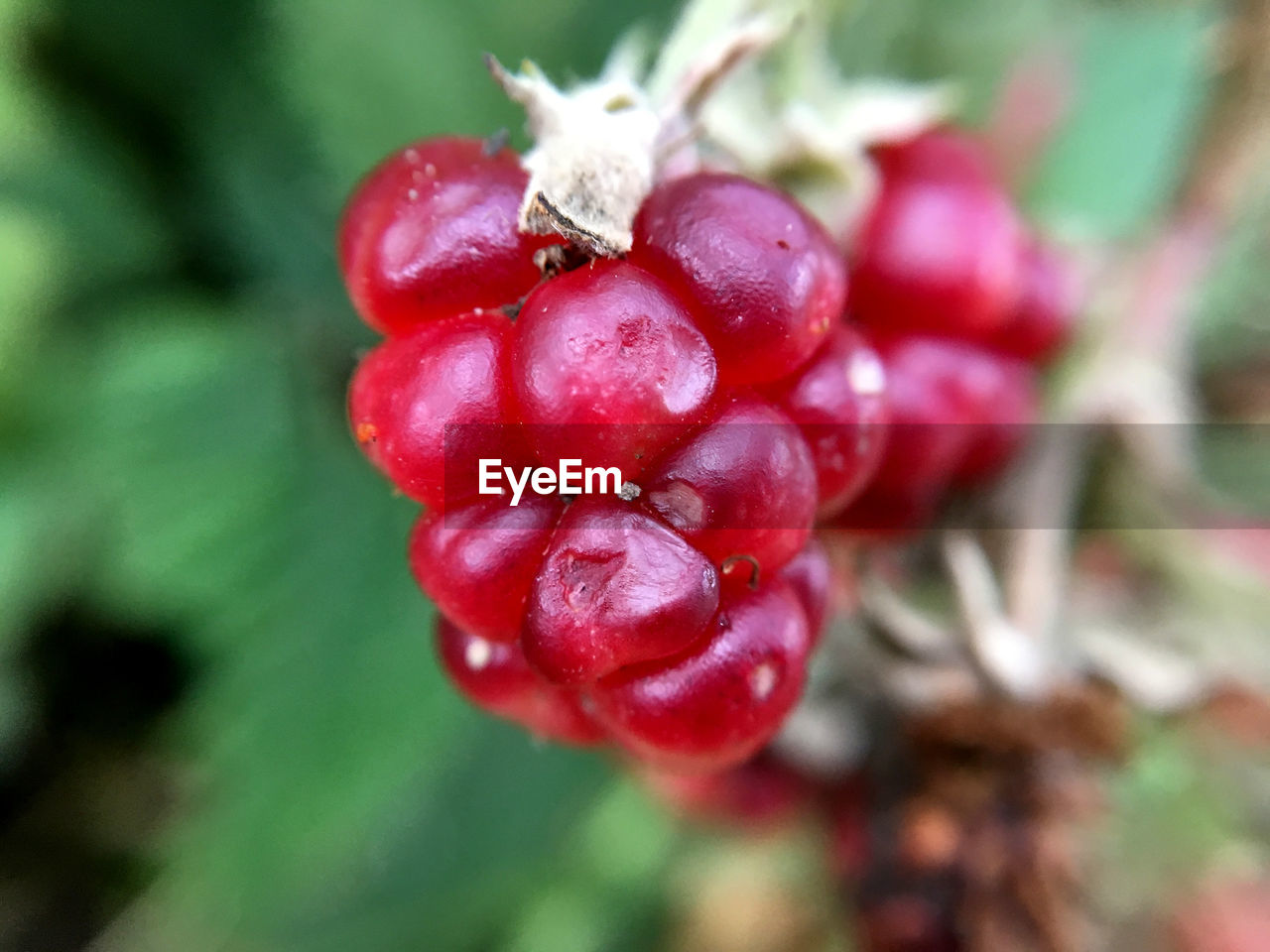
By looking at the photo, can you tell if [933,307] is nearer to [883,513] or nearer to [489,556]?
[883,513]

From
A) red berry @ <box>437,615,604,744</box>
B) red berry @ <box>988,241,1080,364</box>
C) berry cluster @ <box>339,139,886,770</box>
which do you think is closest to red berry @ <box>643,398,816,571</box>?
berry cluster @ <box>339,139,886,770</box>

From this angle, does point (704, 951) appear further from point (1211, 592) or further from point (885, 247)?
point (885, 247)

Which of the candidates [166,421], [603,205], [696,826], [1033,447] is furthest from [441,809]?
[603,205]

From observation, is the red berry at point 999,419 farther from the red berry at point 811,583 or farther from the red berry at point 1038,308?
the red berry at point 811,583

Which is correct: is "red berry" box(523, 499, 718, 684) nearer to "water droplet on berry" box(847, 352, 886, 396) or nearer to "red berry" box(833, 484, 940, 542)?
"water droplet on berry" box(847, 352, 886, 396)

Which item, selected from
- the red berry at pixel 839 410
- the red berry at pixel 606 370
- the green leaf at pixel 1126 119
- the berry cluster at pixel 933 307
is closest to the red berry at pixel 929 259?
the berry cluster at pixel 933 307

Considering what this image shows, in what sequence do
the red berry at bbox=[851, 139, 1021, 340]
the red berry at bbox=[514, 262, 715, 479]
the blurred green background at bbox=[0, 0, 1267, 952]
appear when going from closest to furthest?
1. the red berry at bbox=[514, 262, 715, 479]
2. the red berry at bbox=[851, 139, 1021, 340]
3. the blurred green background at bbox=[0, 0, 1267, 952]
